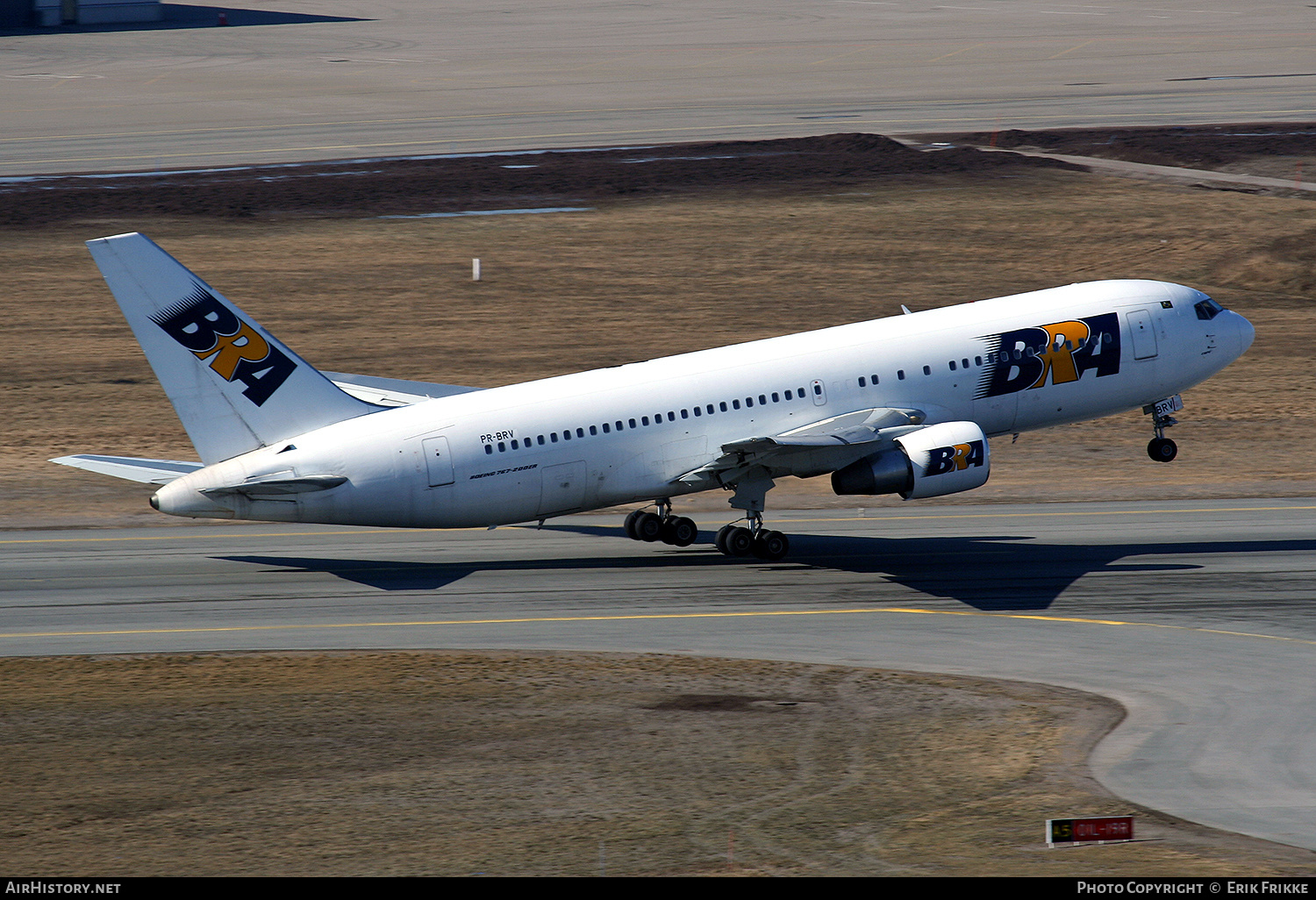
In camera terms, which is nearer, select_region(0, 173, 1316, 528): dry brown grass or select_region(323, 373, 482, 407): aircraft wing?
select_region(323, 373, 482, 407): aircraft wing

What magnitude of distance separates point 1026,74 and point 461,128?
45.6 metres

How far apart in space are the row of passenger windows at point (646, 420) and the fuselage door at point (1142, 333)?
379 inches

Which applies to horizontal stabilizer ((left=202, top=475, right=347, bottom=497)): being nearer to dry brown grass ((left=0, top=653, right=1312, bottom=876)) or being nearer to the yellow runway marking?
the yellow runway marking

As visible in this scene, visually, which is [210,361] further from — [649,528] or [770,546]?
[770,546]

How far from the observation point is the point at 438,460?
39000mm

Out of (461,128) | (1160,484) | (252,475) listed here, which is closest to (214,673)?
(252,475)

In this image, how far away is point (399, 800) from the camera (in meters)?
→ 24.4

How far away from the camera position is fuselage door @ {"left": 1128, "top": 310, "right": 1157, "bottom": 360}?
4384 centimetres

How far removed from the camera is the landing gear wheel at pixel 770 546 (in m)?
41.6

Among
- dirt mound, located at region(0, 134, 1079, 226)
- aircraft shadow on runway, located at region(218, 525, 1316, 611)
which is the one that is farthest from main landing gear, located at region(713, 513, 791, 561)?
dirt mound, located at region(0, 134, 1079, 226)

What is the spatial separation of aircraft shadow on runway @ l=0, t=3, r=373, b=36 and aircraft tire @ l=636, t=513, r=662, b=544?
129 meters

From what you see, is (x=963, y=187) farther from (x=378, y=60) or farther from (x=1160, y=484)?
(x=378, y=60)

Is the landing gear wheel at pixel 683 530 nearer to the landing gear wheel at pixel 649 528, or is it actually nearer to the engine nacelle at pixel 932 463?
the landing gear wheel at pixel 649 528

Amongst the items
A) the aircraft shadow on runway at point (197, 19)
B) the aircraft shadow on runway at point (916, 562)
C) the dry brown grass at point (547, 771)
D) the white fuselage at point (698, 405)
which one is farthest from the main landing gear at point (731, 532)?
the aircraft shadow on runway at point (197, 19)
